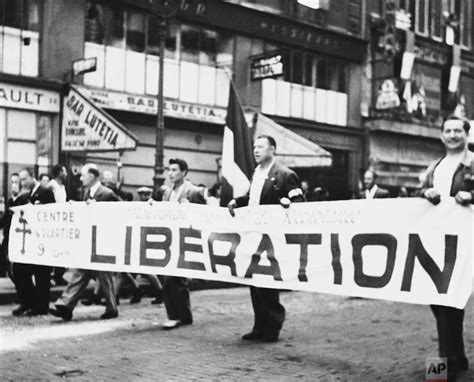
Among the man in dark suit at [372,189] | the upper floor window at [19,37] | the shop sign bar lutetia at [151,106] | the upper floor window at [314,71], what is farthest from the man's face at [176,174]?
the upper floor window at [314,71]

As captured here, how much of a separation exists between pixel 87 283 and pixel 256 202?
9.39ft

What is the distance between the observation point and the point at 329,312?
10695mm

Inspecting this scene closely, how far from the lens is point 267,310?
320 inches

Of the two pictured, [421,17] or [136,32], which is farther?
[421,17]

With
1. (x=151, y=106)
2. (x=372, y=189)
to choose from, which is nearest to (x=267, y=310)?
(x=372, y=189)

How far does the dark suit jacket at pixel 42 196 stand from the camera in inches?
407

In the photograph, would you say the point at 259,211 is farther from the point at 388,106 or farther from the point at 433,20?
the point at 433,20

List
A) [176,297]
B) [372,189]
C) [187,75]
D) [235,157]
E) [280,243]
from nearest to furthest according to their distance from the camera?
[280,243]
[235,157]
[176,297]
[372,189]
[187,75]

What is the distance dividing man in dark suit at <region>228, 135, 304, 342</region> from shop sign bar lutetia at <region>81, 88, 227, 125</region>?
12418 millimetres

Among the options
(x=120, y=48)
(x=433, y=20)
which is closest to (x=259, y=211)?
(x=120, y=48)

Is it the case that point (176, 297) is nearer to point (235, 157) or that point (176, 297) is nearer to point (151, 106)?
point (235, 157)

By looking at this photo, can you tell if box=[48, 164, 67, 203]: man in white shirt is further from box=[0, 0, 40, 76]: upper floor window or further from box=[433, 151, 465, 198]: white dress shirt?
box=[0, 0, 40, 76]: upper floor window

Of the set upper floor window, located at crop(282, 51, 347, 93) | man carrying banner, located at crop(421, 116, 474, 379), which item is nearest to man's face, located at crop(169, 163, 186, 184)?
man carrying banner, located at crop(421, 116, 474, 379)

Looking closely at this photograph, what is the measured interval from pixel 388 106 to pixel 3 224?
20.9 metres
